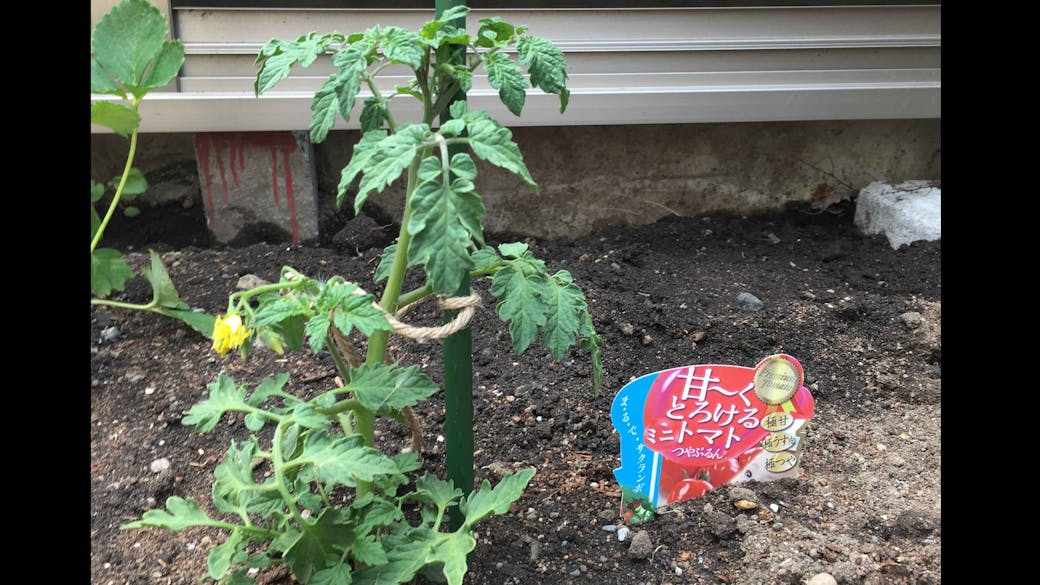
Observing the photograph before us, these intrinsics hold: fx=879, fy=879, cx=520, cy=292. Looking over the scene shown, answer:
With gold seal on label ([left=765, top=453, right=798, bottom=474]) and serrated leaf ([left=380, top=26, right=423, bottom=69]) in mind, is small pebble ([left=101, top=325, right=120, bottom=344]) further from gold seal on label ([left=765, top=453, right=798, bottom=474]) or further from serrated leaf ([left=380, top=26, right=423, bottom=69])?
gold seal on label ([left=765, top=453, right=798, bottom=474])

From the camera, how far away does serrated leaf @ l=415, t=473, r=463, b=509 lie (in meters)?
1.48

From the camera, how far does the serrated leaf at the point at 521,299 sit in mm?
1339

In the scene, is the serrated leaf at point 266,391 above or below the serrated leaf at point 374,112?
below

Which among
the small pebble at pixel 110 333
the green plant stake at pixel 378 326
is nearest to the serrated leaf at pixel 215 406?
the green plant stake at pixel 378 326

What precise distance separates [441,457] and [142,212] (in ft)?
4.79

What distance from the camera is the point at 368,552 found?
4.39 feet

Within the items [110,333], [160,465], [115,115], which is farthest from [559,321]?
[110,333]

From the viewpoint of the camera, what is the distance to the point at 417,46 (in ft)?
4.14

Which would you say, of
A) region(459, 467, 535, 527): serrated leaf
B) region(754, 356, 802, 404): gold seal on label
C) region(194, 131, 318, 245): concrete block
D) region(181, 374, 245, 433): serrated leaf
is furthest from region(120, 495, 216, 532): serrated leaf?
region(194, 131, 318, 245): concrete block

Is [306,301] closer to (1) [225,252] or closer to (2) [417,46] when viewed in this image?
(2) [417,46]

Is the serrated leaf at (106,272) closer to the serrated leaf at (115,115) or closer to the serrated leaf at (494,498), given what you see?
the serrated leaf at (115,115)

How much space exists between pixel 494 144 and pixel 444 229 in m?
0.16

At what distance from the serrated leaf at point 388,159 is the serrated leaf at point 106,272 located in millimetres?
1138

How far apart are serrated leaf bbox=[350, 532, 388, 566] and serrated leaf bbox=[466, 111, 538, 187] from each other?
60cm
